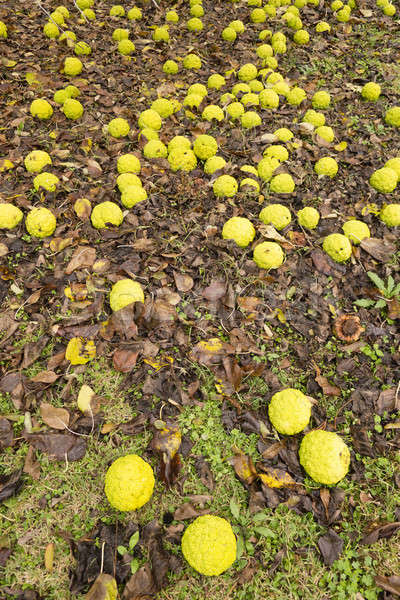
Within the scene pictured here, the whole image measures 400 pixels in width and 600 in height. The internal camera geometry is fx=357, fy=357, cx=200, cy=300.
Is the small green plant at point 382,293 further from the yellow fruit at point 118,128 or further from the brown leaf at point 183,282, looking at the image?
the yellow fruit at point 118,128

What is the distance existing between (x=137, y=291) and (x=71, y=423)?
50.0 inches

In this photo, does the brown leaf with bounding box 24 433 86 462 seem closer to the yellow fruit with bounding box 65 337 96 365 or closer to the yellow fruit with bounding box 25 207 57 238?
the yellow fruit with bounding box 65 337 96 365

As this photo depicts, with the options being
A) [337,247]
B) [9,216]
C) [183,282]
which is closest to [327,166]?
[337,247]

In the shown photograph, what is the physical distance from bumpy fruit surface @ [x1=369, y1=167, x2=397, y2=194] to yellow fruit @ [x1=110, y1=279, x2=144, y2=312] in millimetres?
3253

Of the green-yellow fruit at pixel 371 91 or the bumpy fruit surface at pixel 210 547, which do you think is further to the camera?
the green-yellow fruit at pixel 371 91

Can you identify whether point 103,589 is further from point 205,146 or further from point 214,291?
point 205,146

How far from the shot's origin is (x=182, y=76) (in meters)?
6.03

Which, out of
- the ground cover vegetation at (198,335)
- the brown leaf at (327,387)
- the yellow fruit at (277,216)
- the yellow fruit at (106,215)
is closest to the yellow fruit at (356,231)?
the ground cover vegetation at (198,335)

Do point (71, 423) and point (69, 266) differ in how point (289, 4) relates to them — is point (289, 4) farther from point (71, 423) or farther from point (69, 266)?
point (71, 423)

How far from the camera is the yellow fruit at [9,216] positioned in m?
3.87

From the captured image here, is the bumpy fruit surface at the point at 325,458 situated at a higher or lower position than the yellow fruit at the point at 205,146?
lower

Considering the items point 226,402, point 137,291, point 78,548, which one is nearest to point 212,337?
point 226,402

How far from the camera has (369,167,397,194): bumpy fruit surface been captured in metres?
4.34

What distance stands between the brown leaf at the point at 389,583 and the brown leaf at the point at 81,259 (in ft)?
11.7
